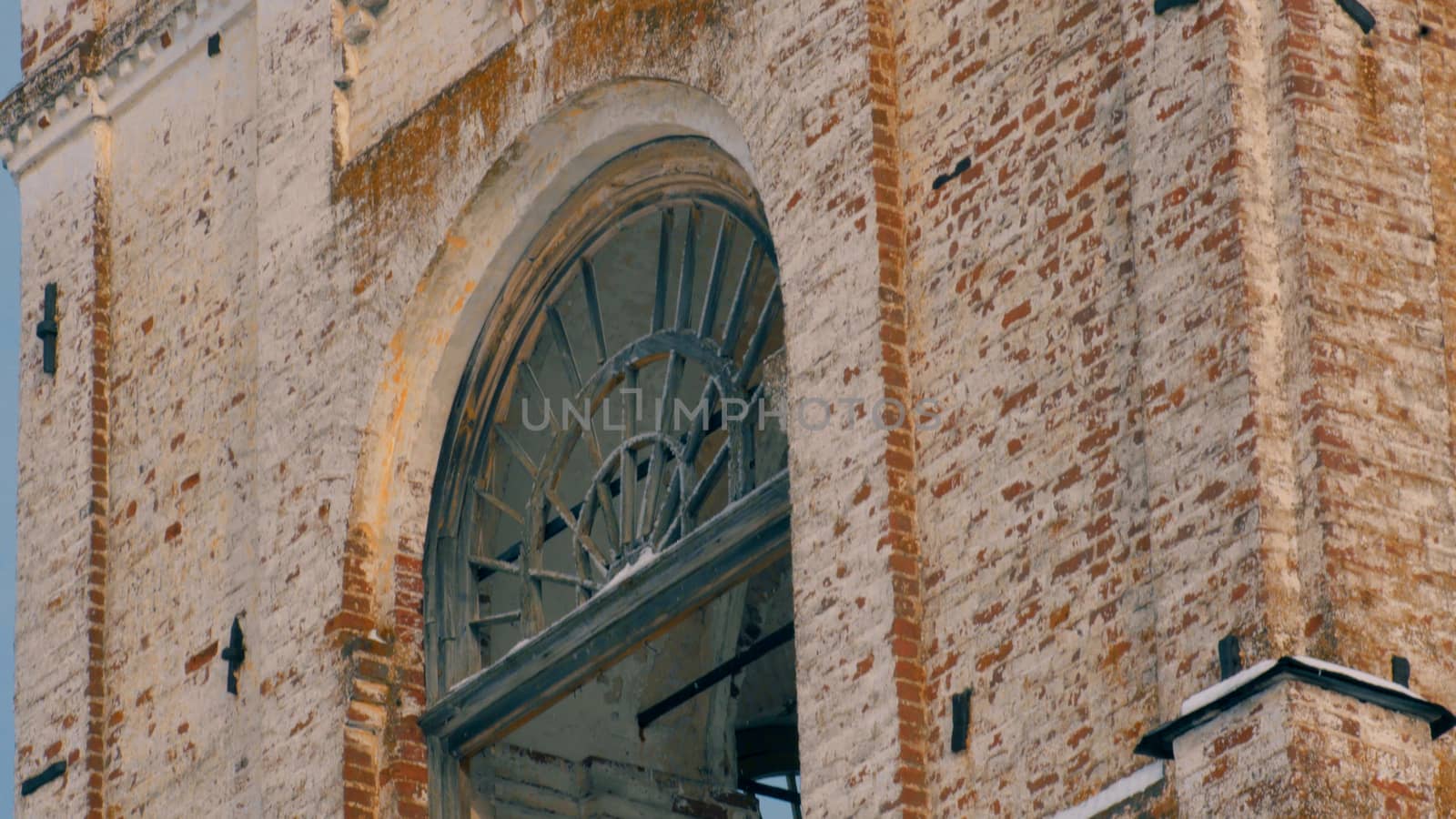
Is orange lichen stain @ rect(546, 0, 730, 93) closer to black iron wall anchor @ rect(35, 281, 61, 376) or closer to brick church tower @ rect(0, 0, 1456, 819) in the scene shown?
brick church tower @ rect(0, 0, 1456, 819)

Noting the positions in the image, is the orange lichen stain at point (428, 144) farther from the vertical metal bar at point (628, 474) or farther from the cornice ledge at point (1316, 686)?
the cornice ledge at point (1316, 686)

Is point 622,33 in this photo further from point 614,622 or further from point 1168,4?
point 1168,4

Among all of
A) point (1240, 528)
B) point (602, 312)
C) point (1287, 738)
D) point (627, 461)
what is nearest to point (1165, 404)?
point (1240, 528)

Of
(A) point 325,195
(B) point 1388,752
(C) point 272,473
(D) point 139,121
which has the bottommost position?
(B) point 1388,752

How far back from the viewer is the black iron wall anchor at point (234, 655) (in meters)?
14.8

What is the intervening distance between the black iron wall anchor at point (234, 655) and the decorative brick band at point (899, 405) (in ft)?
14.0

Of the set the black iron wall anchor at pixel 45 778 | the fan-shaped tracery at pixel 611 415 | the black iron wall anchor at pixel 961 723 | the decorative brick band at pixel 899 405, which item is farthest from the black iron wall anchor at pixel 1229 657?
the black iron wall anchor at pixel 45 778

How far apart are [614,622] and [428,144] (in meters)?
2.51

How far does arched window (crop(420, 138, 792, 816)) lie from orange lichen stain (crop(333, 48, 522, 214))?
526 millimetres

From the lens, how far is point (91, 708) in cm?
1549

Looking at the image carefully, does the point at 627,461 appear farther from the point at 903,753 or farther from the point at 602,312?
the point at 903,753

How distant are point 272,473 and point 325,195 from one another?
129 cm

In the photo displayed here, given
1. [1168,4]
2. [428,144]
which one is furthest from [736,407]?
[1168,4]

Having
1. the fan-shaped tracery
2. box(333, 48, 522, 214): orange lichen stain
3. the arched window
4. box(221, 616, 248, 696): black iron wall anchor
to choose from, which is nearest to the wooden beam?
the arched window
